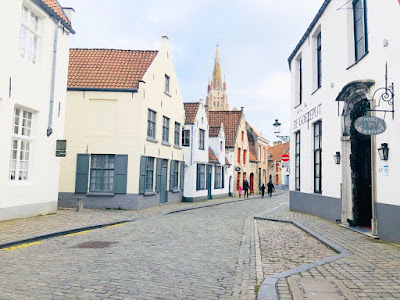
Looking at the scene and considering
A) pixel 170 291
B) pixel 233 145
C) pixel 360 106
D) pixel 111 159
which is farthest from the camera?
pixel 233 145

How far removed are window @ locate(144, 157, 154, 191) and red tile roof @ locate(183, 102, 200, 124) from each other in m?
5.76

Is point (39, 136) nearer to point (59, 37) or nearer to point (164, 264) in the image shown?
point (59, 37)

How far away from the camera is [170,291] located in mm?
4562

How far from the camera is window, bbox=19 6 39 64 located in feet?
37.2

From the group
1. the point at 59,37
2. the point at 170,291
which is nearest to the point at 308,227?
the point at 170,291

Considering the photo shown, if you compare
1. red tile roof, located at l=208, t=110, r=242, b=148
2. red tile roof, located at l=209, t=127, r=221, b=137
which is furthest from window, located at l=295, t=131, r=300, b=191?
red tile roof, located at l=208, t=110, r=242, b=148

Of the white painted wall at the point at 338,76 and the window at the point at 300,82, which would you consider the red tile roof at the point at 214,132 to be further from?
the window at the point at 300,82

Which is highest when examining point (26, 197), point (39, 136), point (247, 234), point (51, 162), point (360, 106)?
point (360, 106)

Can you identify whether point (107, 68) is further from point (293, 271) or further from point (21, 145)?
point (293, 271)

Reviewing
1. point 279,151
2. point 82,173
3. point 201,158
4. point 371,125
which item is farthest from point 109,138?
point 279,151

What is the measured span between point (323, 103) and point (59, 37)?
9.95 m

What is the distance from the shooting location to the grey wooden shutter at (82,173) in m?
16.7

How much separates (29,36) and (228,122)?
24.1 m

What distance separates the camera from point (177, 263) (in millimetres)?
6137
